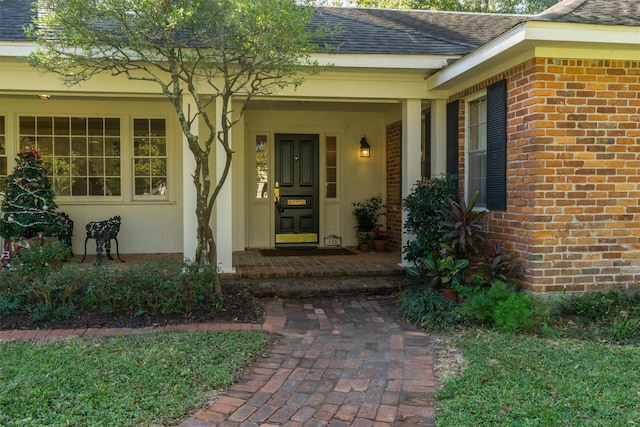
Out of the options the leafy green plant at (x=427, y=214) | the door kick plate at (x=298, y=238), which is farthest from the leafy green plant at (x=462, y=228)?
the door kick plate at (x=298, y=238)

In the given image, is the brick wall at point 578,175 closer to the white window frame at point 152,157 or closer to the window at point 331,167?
the window at point 331,167

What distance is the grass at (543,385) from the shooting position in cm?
290

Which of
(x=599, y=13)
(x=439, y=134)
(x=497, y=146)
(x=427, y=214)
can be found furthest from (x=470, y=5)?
(x=427, y=214)

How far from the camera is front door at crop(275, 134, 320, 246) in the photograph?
904 cm

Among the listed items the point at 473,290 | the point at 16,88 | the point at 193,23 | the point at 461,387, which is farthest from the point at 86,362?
the point at 16,88

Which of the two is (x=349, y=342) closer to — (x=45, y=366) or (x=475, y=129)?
(x=45, y=366)

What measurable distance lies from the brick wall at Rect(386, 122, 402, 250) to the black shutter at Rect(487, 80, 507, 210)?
2721 millimetres

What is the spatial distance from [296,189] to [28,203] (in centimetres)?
421

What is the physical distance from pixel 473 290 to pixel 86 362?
3520 mm

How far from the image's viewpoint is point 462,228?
5.38m

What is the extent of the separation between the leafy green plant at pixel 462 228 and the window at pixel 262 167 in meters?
4.14

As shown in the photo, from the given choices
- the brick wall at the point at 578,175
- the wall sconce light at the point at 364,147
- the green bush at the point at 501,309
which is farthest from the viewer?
the wall sconce light at the point at 364,147

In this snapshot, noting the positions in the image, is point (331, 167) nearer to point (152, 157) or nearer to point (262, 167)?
point (262, 167)

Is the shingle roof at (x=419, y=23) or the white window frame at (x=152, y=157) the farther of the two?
the white window frame at (x=152, y=157)
